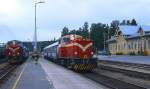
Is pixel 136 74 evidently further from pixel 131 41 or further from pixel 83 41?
pixel 131 41

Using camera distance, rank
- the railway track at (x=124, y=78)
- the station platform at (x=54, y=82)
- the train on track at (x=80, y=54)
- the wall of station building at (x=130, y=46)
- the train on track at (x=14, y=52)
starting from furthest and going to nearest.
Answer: the wall of station building at (x=130, y=46), the train on track at (x=14, y=52), the train on track at (x=80, y=54), the railway track at (x=124, y=78), the station platform at (x=54, y=82)

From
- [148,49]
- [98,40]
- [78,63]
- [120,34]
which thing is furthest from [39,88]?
[98,40]

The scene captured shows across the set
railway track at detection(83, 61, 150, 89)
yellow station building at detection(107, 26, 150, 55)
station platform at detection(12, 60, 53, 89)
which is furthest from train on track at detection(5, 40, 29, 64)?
yellow station building at detection(107, 26, 150, 55)

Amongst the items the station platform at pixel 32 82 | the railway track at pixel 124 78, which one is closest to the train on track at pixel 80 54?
the railway track at pixel 124 78

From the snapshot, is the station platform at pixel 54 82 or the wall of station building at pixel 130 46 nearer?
the station platform at pixel 54 82

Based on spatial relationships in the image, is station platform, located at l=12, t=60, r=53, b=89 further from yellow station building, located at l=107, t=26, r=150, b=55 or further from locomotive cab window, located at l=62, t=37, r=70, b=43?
yellow station building, located at l=107, t=26, r=150, b=55

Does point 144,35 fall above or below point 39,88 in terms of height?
above

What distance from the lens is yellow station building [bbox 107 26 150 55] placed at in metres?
89.8

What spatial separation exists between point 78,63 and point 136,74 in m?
6.78

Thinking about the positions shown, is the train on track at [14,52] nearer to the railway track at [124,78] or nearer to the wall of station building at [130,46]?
the railway track at [124,78]

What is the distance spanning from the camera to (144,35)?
88.9 m

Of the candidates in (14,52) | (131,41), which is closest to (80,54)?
(14,52)

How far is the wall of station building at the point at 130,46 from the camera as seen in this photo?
292ft

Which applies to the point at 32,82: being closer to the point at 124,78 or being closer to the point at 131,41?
the point at 124,78
